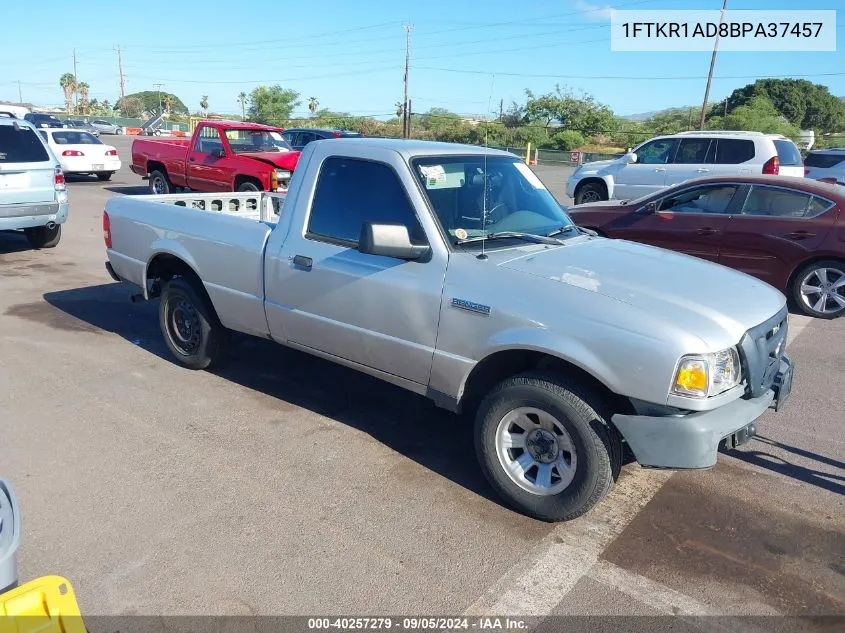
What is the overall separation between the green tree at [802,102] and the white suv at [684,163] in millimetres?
54960

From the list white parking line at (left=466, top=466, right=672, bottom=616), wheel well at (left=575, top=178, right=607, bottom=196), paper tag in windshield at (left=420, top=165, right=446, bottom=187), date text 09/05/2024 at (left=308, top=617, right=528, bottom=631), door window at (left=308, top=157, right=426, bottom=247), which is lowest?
date text 09/05/2024 at (left=308, top=617, right=528, bottom=631)

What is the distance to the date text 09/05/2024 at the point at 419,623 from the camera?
2.94 meters

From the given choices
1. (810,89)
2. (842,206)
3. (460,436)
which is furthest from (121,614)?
(810,89)

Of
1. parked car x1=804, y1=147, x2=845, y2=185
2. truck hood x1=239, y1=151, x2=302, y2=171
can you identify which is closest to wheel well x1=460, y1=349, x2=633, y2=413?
truck hood x1=239, y1=151, x2=302, y2=171

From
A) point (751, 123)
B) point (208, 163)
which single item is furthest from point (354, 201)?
point (751, 123)

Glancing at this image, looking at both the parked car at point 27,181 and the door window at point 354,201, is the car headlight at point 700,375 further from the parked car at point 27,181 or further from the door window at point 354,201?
the parked car at point 27,181

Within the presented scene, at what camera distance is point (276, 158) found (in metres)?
13.7

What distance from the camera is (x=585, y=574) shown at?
3301mm

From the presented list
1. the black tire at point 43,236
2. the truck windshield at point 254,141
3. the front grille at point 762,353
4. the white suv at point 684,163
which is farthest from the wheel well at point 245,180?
the front grille at point 762,353

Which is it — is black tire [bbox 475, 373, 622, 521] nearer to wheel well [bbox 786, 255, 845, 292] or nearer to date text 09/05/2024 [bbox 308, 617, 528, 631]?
date text 09/05/2024 [bbox 308, 617, 528, 631]

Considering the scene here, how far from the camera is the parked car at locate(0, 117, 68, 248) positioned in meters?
9.26

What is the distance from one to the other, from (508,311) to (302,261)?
1.56 meters

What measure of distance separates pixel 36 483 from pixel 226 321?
1.77m

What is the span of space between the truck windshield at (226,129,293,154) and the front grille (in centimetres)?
1204
